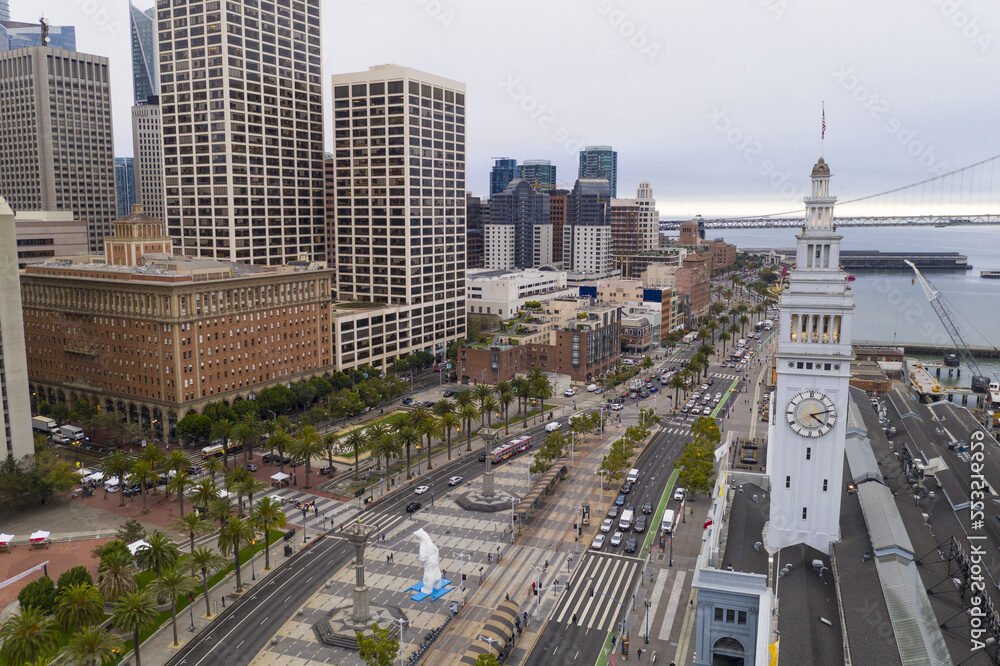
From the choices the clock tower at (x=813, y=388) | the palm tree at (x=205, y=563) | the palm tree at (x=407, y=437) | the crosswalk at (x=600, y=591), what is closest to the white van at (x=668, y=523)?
the crosswalk at (x=600, y=591)

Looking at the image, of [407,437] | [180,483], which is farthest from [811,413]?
[180,483]

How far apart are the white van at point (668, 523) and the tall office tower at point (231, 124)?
379 ft

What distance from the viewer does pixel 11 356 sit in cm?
9612

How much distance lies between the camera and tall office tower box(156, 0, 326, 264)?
533 feet

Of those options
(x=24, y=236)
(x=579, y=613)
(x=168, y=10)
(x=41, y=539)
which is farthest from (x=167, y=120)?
(x=579, y=613)

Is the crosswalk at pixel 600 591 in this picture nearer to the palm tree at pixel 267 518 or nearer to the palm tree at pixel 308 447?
the palm tree at pixel 267 518

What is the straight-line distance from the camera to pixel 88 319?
126125mm

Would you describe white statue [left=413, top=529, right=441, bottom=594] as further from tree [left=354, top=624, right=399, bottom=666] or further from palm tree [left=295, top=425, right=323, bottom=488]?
palm tree [left=295, top=425, right=323, bottom=488]

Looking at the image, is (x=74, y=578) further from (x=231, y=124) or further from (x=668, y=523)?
(x=231, y=124)

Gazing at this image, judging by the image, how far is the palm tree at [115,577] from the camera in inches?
2479

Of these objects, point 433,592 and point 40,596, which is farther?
point 433,592

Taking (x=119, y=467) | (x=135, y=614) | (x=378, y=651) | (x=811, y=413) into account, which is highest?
(x=811, y=413)

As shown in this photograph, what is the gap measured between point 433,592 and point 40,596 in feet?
108

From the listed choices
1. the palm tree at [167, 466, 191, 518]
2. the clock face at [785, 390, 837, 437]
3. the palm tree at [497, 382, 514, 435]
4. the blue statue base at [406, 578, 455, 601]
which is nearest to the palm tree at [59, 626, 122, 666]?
the blue statue base at [406, 578, 455, 601]
